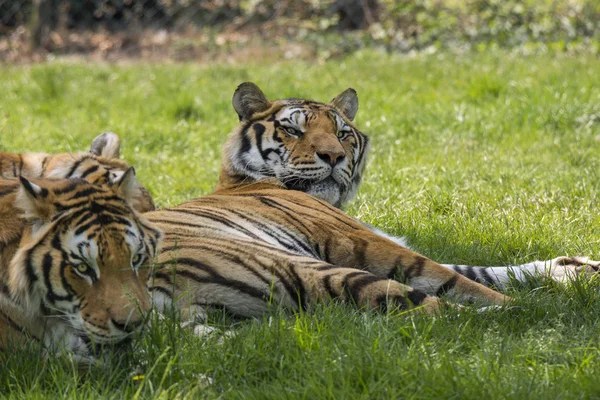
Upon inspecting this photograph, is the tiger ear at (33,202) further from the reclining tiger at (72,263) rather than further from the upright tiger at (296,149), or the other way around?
the upright tiger at (296,149)

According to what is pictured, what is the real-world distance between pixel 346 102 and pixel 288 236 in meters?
1.48

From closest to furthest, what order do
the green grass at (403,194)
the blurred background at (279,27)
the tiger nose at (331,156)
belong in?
the green grass at (403,194), the tiger nose at (331,156), the blurred background at (279,27)

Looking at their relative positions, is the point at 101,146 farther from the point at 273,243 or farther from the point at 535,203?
the point at 535,203

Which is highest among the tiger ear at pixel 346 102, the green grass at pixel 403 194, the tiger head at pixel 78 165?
the tiger ear at pixel 346 102

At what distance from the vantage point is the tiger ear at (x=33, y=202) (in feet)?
9.97

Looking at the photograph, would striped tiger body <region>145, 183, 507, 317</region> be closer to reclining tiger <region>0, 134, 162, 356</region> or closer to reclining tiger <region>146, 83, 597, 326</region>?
reclining tiger <region>146, 83, 597, 326</region>

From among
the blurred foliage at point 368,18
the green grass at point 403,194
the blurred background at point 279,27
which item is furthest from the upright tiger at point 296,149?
the blurred foliage at point 368,18

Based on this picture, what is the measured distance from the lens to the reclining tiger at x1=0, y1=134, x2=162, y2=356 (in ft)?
9.84

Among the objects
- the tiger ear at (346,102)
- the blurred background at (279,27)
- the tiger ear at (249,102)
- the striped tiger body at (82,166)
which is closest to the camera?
the striped tiger body at (82,166)

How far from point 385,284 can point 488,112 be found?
522 cm

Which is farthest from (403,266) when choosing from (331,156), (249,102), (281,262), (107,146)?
(107,146)

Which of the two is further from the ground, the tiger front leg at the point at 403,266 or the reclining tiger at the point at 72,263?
the reclining tiger at the point at 72,263

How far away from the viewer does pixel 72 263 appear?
3.00m

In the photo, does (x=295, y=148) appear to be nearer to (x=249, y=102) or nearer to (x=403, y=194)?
(x=249, y=102)
